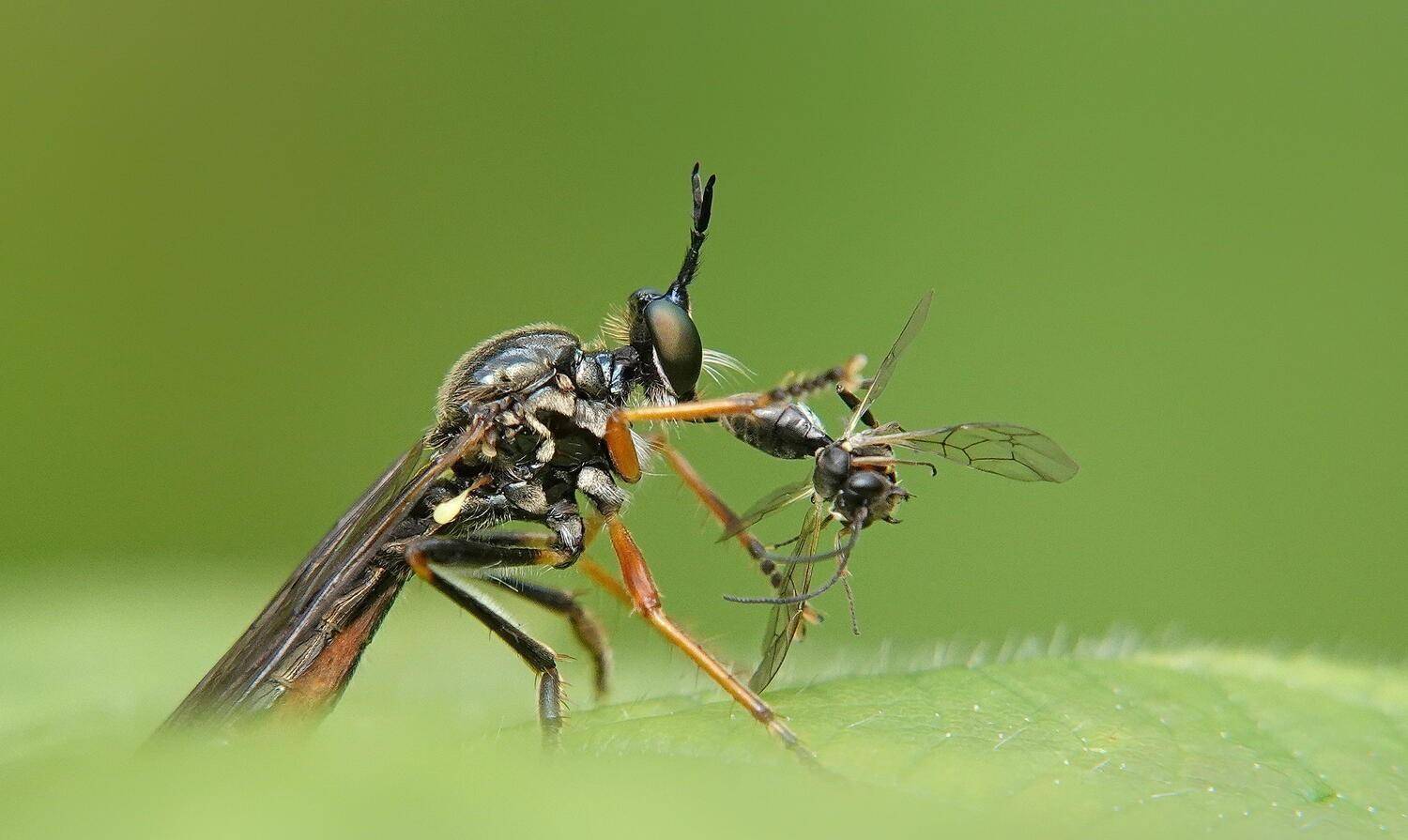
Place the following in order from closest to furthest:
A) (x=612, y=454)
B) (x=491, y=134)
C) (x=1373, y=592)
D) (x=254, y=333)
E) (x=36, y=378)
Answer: (x=612, y=454), (x=1373, y=592), (x=36, y=378), (x=254, y=333), (x=491, y=134)

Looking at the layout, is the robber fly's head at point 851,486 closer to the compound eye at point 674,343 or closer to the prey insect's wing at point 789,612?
the prey insect's wing at point 789,612

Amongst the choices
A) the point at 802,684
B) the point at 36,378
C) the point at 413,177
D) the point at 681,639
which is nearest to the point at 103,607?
the point at 681,639

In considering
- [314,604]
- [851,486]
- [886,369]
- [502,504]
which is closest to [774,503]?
[851,486]

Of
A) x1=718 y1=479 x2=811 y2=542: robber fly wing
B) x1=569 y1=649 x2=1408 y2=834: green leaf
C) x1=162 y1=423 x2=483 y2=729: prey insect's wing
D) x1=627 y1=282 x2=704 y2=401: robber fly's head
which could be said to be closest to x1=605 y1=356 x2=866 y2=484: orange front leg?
x1=627 y1=282 x2=704 y2=401: robber fly's head

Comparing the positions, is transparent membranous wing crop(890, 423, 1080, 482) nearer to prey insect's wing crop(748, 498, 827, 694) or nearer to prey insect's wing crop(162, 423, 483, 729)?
prey insect's wing crop(748, 498, 827, 694)

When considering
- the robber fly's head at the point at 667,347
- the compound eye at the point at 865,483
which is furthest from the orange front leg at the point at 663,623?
the compound eye at the point at 865,483

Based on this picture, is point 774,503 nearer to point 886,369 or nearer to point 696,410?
point 696,410

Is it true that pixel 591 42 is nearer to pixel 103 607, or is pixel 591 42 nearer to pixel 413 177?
pixel 413 177
